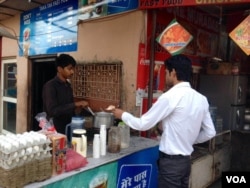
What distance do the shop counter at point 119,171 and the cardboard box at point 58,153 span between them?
54mm

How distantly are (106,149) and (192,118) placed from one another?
3.18 feet

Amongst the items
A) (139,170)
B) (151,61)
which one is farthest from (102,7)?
(139,170)

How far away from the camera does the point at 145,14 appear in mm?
3420

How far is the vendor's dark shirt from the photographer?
299cm

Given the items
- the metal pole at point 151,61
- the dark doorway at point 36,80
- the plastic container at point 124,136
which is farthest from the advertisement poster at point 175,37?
the dark doorway at point 36,80

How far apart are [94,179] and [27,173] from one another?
635mm

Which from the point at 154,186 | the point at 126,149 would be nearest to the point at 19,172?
the point at 126,149

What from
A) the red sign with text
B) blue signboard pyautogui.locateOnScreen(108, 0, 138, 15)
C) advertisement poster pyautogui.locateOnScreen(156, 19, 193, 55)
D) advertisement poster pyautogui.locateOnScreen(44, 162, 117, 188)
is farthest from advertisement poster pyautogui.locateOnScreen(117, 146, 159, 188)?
blue signboard pyautogui.locateOnScreen(108, 0, 138, 15)

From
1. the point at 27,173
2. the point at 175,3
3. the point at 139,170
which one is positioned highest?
the point at 175,3

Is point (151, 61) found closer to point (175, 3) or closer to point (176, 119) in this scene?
point (175, 3)

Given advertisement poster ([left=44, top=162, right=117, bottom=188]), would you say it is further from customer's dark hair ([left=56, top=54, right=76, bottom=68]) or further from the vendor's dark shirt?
customer's dark hair ([left=56, top=54, right=76, bottom=68])

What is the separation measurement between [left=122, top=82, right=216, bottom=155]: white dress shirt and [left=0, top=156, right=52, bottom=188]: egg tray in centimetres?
79

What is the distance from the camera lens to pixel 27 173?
1.82m

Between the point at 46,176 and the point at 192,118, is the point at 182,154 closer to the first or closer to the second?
the point at 192,118
